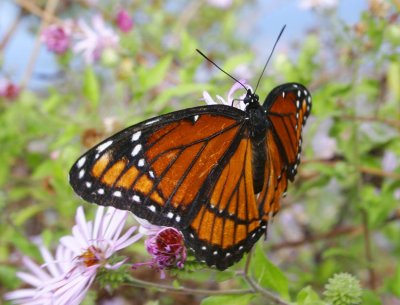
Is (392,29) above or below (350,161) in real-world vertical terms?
above

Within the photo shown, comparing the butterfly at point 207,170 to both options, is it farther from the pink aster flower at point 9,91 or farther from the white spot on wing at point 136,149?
the pink aster flower at point 9,91

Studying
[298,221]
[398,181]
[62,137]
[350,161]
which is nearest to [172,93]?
[62,137]

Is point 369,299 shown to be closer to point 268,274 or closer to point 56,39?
point 268,274

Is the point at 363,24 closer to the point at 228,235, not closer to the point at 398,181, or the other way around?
the point at 398,181

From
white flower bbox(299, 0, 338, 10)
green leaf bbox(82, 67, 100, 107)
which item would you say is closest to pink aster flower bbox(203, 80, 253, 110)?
green leaf bbox(82, 67, 100, 107)

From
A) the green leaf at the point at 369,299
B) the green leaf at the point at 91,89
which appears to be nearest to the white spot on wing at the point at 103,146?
the green leaf at the point at 369,299

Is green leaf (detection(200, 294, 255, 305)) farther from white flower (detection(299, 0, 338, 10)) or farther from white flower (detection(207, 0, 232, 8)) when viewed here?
white flower (detection(207, 0, 232, 8))
